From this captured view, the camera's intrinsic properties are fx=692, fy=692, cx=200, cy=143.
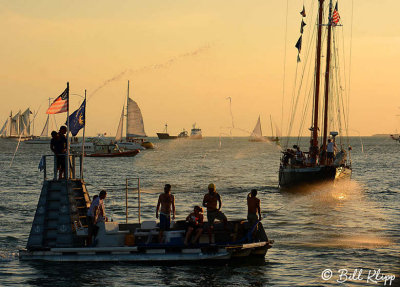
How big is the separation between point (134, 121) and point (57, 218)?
12831 centimetres

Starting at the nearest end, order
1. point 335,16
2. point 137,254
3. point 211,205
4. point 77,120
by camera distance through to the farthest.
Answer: point 137,254 < point 211,205 < point 77,120 < point 335,16

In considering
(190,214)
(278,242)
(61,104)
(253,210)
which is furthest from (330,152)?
(61,104)

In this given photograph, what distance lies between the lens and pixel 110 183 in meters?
70.8

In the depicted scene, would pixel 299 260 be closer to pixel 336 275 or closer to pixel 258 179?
pixel 336 275

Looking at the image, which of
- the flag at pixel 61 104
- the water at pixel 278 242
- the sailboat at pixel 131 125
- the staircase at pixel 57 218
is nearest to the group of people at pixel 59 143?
the flag at pixel 61 104

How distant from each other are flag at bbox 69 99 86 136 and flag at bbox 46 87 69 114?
0.54 meters

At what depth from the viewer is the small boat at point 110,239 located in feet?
76.4

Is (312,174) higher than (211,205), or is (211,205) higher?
(211,205)

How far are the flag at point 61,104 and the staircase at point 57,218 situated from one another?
2.47 m

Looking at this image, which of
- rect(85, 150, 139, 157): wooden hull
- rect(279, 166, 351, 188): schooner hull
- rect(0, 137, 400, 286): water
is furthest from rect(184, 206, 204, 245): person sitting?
rect(85, 150, 139, 157): wooden hull

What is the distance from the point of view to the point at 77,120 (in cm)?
2469

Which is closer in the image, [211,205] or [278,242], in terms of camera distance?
[211,205]

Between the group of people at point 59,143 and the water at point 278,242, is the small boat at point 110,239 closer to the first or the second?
the water at point 278,242

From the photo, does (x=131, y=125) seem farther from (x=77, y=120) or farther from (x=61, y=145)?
(x=61, y=145)
